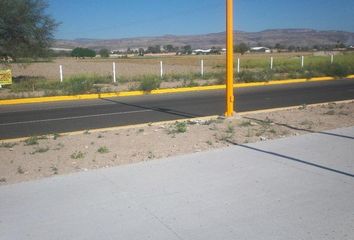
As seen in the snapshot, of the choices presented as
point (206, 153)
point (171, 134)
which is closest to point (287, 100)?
point (171, 134)

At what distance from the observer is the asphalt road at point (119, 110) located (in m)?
11.7

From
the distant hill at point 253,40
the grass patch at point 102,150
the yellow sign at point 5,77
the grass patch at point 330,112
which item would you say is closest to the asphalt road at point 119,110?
the grass patch at point 330,112

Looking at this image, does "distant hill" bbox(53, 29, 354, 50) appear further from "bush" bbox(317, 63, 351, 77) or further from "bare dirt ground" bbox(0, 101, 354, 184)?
"bare dirt ground" bbox(0, 101, 354, 184)

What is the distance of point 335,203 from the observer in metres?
5.06

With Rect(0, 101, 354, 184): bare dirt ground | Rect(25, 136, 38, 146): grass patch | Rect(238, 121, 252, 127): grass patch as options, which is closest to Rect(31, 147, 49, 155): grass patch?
Rect(0, 101, 354, 184): bare dirt ground

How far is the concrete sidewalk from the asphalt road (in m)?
5.12

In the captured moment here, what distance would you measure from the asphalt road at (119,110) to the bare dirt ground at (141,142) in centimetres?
192

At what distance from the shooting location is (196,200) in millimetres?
5215

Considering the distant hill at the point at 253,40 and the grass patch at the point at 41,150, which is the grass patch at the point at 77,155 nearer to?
the grass patch at the point at 41,150

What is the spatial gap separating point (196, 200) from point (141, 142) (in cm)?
343

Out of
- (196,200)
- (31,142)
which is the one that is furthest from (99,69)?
(196,200)

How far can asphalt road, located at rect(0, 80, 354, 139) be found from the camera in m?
11.7

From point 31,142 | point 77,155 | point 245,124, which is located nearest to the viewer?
point 77,155

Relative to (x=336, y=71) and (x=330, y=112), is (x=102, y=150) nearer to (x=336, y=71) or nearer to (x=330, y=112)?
(x=330, y=112)
